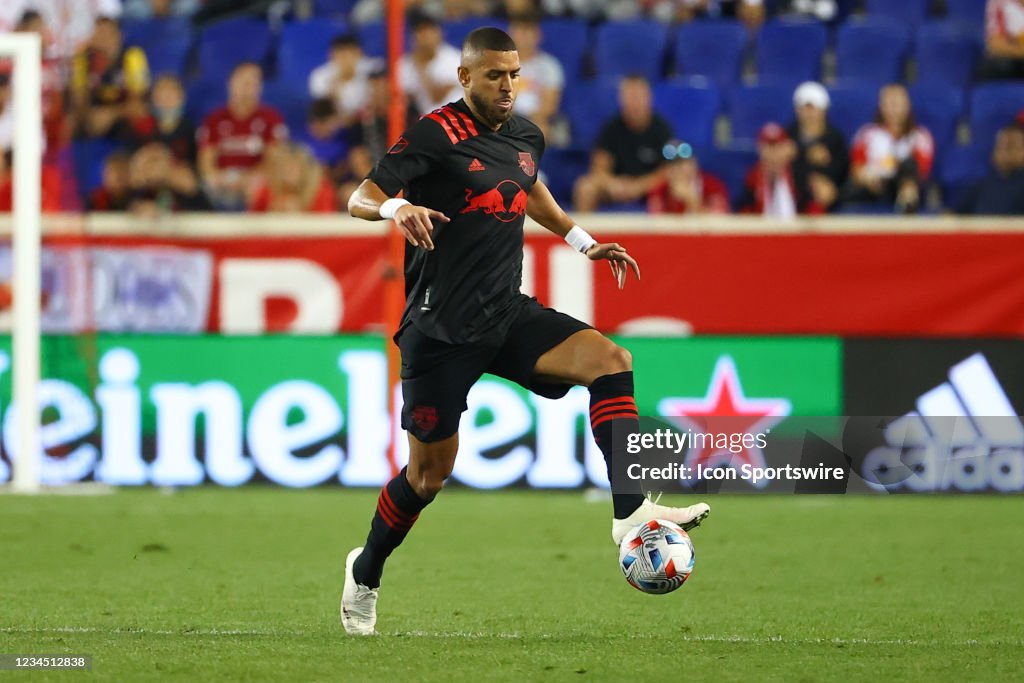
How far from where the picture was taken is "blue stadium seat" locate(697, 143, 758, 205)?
13.3m

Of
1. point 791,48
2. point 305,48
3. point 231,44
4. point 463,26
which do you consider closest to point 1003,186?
point 791,48

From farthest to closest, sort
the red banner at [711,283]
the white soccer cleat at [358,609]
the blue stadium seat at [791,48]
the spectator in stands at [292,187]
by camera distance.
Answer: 1. the blue stadium seat at [791,48]
2. the spectator in stands at [292,187]
3. the red banner at [711,283]
4. the white soccer cleat at [358,609]

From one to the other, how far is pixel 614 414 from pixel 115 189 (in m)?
7.79

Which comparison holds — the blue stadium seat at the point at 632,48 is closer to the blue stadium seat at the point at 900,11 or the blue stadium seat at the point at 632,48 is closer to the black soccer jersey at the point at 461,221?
the blue stadium seat at the point at 900,11

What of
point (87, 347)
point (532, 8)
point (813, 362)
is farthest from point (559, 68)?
point (87, 347)

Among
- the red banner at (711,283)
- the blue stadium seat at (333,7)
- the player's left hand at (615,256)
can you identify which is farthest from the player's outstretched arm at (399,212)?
the blue stadium seat at (333,7)

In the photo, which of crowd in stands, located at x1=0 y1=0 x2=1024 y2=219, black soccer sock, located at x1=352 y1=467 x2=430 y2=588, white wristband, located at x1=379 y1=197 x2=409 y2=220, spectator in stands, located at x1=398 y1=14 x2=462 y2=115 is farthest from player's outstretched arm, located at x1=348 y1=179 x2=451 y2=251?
spectator in stands, located at x1=398 y1=14 x2=462 y2=115

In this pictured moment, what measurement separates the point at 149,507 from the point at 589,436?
114 inches

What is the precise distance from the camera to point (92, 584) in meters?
7.24

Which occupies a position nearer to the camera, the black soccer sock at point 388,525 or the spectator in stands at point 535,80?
the black soccer sock at point 388,525

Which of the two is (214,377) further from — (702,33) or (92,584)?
(702,33)

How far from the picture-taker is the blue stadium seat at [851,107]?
13734 millimetres

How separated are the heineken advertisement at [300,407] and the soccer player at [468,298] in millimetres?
5232

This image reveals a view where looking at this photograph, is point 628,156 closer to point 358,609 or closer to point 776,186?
point 776,186
